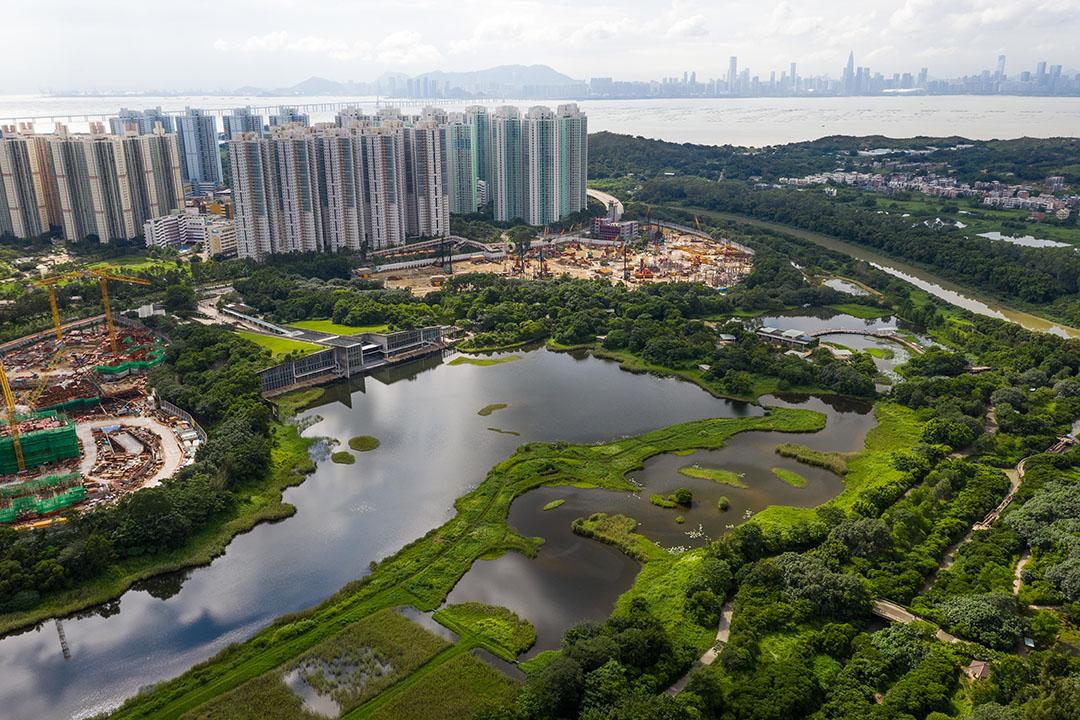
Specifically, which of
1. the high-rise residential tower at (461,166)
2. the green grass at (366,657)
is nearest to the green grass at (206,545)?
the green grass at (366,657)

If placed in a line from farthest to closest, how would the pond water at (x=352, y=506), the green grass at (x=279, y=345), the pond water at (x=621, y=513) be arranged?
the green grass at (x=279, y=345) < the pond water at (x=621, y=513) < the pond water at (x=352, y=506)

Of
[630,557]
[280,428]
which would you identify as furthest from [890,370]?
[280,428]

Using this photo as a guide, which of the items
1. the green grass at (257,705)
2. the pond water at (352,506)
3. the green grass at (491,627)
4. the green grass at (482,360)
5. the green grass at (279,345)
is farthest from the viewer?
the green grass at (482,360)

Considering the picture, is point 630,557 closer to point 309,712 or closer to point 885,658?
point 885,658

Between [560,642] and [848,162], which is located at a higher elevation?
[848,162]

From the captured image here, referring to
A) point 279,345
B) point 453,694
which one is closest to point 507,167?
point 279,345

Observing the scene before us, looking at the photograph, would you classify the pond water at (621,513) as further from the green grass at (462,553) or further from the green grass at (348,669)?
the green grass at (348,669)
